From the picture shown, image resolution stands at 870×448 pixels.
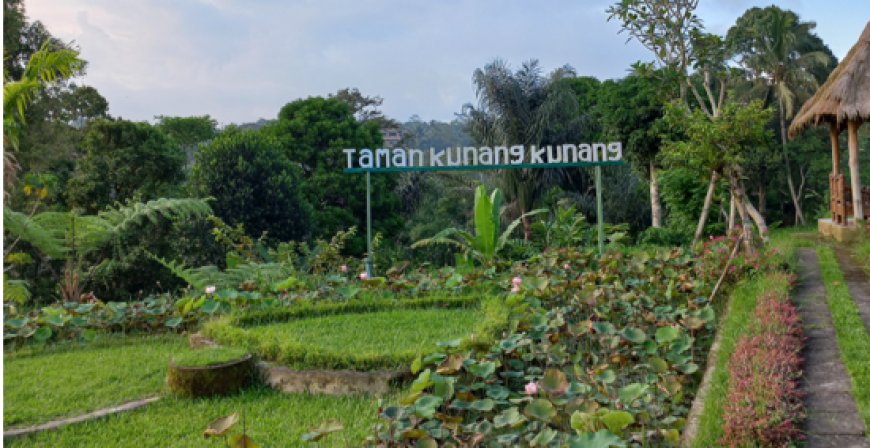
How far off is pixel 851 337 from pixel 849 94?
6.79 m

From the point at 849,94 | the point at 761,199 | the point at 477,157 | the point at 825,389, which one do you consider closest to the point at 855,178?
the point at 849,94

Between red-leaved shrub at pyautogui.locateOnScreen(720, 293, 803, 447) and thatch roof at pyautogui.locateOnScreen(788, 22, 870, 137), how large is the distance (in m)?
6.54

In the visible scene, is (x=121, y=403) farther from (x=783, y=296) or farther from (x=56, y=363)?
(x=783, y=296)

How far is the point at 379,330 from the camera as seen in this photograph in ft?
18.7

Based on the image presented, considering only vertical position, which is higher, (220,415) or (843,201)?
(843,201)

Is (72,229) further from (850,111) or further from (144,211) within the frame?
(850,111)

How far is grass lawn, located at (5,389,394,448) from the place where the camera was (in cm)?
378

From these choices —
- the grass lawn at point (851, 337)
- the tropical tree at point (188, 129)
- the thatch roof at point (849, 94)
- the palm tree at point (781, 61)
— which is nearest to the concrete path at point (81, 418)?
the grass lawn at point (851, 337)

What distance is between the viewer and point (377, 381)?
446cm

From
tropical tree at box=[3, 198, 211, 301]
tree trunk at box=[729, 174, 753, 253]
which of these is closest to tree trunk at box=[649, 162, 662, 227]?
tree trunk at box=[729, 174, 753, 253]

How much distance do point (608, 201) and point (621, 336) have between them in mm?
13956

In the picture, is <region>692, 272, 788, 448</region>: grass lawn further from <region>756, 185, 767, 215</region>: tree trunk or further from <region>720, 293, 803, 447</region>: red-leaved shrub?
<region>756, 185, 767, 215</region>: tree trunk

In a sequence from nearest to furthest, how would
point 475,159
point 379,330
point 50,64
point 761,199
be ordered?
point 379,330 < point 50,64 < point 475,159 < point 761,199

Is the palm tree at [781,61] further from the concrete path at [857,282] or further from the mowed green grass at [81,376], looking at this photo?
the mowed green grass at [81,376]
